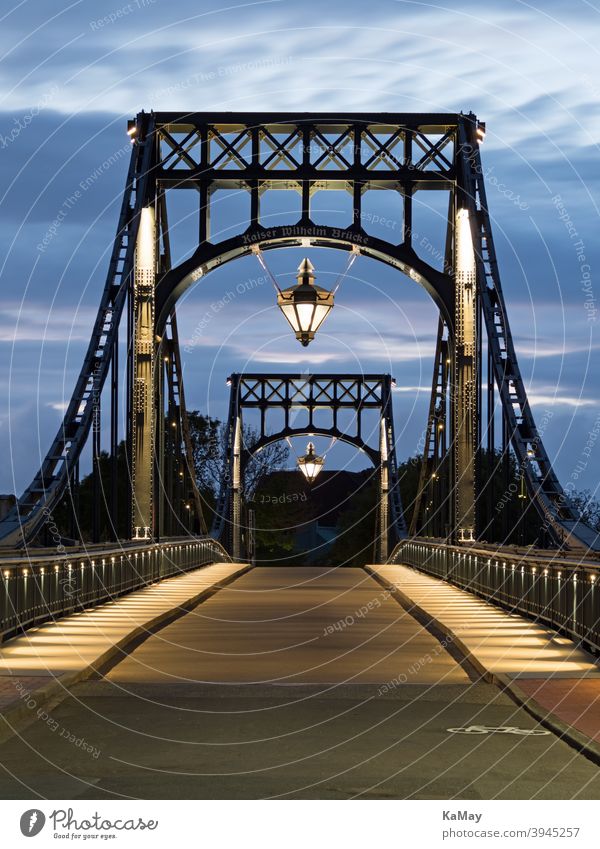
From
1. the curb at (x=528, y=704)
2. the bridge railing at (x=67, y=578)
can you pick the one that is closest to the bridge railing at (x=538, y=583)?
the curb at (x=528, y=704)

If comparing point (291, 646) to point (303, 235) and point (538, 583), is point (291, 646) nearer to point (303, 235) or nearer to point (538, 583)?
point (538, 583)

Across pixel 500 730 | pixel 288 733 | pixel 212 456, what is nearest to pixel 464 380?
pixel 500 730

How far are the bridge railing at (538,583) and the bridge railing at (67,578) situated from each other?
231 inches

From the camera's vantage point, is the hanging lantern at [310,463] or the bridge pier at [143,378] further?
the hanging lantern at [310,463]

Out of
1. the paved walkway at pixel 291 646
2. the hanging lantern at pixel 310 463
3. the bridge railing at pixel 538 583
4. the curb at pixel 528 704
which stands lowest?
the paved walkway at pixel 291 646

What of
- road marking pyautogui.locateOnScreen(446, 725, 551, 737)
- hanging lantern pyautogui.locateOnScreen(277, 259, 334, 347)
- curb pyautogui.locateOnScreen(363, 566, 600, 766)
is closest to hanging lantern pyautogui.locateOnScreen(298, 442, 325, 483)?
curb pyautogui.locateOnScreen(363, 566, 600, 766)

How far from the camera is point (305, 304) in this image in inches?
803

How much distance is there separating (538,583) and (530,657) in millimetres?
4754

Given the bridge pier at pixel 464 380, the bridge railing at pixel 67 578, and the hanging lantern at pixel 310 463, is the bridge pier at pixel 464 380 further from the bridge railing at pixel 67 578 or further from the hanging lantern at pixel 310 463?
the hanging lantern at pixel 310 463

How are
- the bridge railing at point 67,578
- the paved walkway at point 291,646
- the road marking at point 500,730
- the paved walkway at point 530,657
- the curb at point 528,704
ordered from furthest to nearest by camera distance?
the bridge railing at point 67,578 < the paved walkway at point 291,646 < the paved walkway at point 530,657 < the road marking at point 500,730 < the curb at point 528,704

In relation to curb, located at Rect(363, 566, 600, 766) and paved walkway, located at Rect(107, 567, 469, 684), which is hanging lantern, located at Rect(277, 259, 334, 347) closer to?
paved walkway, located at Rect(107, 567, 469, 684)

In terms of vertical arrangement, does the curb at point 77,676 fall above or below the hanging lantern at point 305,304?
below

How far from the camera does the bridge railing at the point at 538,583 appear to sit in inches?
671

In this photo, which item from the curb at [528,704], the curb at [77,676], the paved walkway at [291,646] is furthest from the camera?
the paved walkway at [291,646]
